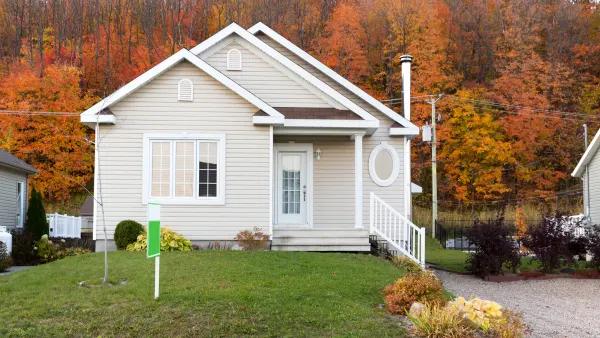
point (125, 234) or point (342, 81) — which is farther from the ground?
point (342, 81)

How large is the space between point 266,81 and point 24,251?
366 inches

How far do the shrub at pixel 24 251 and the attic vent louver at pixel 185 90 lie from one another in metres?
8.28

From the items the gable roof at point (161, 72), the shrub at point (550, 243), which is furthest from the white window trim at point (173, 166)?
the shrub at point (550, 243)

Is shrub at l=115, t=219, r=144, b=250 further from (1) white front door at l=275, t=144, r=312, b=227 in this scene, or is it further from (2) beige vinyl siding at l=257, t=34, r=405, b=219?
(2) beige vinyl siding at l=257, t=34, r=405, b=219

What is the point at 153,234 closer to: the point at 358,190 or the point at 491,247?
the point at 358,190

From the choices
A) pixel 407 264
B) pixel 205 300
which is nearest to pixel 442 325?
pixel 205 300

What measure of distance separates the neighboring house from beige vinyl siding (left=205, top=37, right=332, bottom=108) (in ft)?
30.5

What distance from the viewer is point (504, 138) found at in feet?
121

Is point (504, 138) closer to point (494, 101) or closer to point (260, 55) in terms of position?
point (494, 101)

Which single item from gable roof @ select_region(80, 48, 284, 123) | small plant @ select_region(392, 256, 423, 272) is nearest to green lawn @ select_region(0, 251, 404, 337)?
small plant @ select_region(392, 256, 423, 272)

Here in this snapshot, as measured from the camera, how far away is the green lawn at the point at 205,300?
7.82 metres

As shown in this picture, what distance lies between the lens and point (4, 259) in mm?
16438

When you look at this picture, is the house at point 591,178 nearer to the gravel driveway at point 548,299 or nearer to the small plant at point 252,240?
the gravel driveway at point 548,299

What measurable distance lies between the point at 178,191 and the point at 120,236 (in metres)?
1.63
